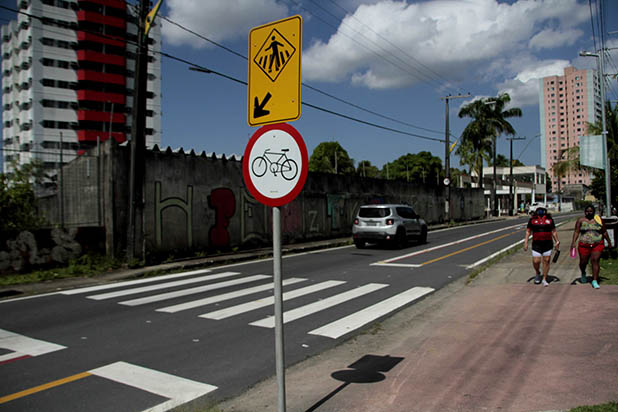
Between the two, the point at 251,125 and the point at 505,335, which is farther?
the point at 505,335

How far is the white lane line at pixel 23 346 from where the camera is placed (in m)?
5.66

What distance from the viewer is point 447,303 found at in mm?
8539

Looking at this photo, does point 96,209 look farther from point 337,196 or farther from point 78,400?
point 337,196

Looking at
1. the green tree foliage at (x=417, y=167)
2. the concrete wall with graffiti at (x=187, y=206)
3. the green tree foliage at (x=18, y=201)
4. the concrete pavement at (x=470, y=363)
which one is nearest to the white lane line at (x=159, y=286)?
the concrete wall with graffiti at (x=187, y=206)

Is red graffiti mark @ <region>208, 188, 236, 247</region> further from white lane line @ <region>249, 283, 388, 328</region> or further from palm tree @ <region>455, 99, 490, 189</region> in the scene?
palm tree @ <region>455, 99, 490, 189</region>

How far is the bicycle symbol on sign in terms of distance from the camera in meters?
3.46

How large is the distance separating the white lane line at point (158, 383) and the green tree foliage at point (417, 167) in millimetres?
82380

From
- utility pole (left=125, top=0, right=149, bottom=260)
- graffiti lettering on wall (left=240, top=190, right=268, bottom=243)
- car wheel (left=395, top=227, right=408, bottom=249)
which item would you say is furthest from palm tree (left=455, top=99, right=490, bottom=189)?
utility pole (left=125, top=0, right=149, bottom=260)

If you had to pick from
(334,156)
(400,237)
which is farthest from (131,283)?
(334,156)

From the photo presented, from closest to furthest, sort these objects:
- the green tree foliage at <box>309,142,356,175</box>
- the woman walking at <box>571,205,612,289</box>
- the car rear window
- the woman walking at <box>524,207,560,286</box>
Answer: the woman walking at <box>571,205,612,289</box> → the woman walking at <box>524,207,560,286</box> → the car rear window → the green tree foliage at <box>309,142,356,175</box>

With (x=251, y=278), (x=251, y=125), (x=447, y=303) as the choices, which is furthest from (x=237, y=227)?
(x=251, y=125)

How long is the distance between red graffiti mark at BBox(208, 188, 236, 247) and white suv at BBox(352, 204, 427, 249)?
520cm

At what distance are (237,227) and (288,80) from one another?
1500cm

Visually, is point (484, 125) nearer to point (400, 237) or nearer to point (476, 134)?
point (476, 134)
